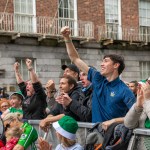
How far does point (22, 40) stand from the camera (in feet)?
67.9

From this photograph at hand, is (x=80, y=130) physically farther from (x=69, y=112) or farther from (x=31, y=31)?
(x=31, y=31)

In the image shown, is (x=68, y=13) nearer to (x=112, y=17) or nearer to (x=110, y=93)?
(x=112, y=17)

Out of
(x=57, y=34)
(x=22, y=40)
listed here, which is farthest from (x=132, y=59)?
(x=22, y=40)

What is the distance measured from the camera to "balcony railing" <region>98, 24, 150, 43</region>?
23891mm

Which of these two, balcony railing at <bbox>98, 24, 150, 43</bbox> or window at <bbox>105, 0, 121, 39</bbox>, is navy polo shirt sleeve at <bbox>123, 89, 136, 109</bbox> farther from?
window at <bbox>105, 0, 121, 39</bbox>

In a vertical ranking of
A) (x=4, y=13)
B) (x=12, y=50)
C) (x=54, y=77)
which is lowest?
(x=54, y=77)

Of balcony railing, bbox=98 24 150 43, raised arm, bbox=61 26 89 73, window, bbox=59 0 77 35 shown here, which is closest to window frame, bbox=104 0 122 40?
balcony railing, bbox=98 24 150 43

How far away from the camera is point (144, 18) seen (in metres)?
26.1

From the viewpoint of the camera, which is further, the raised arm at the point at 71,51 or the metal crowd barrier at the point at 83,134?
the raised arm at the point at 71,51

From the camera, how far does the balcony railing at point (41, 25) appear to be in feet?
66.5

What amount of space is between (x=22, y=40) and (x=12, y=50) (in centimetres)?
68

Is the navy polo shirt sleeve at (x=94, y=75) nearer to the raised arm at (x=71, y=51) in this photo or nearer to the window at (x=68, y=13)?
the raised arm at (x=71, y=51)

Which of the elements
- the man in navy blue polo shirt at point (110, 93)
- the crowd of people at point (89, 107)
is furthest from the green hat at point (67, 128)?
the man in navy blue polo shirt at point (110, 93)

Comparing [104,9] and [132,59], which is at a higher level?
[104,9]
